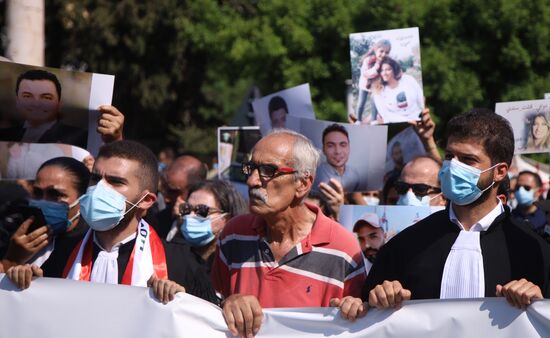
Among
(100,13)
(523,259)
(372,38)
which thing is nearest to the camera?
(523,259)

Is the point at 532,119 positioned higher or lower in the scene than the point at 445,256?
higher

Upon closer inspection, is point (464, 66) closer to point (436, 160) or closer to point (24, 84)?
point (436, 160)

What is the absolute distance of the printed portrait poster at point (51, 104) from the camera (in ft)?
16.6

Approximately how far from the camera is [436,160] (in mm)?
5918

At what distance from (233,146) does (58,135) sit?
281 cm

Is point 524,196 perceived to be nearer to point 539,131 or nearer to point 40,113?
point 539,131

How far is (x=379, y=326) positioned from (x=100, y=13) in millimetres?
20682

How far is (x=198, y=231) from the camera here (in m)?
5.68

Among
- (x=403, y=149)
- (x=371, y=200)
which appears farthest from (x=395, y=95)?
(x=371, y=200)

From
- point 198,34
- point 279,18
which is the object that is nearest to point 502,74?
point 279,18

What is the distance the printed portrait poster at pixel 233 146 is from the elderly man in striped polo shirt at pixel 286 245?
3.48m

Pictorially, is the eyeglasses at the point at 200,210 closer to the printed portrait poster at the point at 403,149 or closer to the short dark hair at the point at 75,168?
the short dark hair at the point at 75,168

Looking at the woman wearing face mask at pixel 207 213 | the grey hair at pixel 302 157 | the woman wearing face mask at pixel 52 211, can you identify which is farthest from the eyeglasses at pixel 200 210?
the grey hair at pixel 302 157

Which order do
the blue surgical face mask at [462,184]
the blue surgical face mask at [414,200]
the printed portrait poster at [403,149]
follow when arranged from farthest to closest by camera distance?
the printed portrait poster at [403,149], the blue surgical face mask at [414,200], the blue surgical face mask at [462,184]
